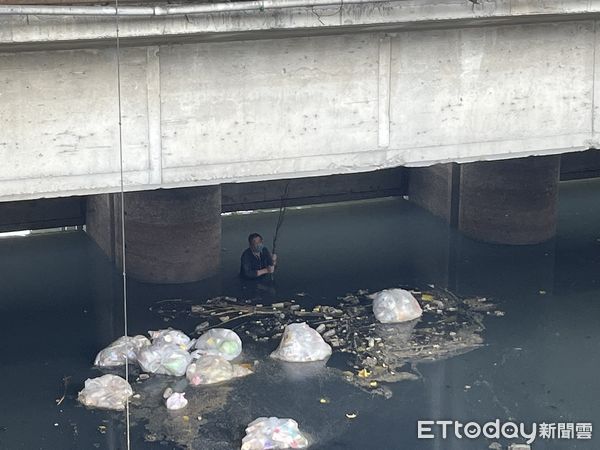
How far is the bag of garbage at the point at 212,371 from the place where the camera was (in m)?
10.6

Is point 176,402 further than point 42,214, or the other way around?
point 42,214

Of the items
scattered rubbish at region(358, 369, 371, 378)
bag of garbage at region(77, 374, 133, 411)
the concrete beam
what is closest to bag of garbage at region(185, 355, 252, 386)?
bag of garbage at region(77, 374, 133, 411)

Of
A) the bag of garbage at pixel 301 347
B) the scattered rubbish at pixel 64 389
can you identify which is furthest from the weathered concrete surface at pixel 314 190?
the scattered rubbish at pixel 64 389

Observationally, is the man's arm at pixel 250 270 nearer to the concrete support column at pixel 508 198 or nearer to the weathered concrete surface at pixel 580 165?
the concrete support column at pixel 508 198

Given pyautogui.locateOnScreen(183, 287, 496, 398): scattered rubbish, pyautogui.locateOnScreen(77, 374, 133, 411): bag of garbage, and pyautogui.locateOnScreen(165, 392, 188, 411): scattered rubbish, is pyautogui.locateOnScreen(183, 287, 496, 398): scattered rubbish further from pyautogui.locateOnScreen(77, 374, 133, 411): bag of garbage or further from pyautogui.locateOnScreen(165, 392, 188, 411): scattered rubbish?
pyautogui.locateOnScreen(77, 374, 133, 411): bag of garbage

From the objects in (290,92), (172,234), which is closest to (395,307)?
(172,234)

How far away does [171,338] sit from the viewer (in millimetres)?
11172

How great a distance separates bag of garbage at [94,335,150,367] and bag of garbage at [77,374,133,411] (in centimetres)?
63

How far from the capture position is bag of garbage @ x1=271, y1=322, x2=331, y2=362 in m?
11.1

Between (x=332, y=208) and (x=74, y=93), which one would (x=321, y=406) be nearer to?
(x=74, y=93)

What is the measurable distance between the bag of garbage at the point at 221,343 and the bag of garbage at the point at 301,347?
35 centimetres

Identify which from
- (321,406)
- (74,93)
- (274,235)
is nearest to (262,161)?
(74,93)

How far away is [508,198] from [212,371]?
546 centimetres

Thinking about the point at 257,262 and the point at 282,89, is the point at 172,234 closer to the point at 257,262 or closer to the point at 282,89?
the point at 257,262
